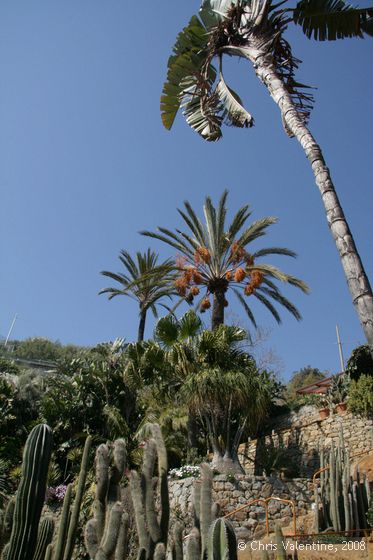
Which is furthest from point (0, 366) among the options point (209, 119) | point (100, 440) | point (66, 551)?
point (66, 551)

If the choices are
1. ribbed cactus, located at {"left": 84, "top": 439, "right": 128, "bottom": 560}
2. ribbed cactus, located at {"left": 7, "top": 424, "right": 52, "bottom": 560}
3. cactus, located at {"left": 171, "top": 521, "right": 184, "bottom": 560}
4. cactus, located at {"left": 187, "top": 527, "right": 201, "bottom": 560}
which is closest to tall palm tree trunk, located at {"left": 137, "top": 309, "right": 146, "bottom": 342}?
ribbed cactus, located at {"left": 84, "top": 439, "right": 128, "bottom": 560}

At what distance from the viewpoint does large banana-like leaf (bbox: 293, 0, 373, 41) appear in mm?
7305

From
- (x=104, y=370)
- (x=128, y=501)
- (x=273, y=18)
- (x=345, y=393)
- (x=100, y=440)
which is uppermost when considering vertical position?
(x=273, y=18)

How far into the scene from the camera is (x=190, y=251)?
17.1m

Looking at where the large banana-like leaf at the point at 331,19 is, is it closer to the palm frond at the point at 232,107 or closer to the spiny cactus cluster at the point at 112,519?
the palm frond at the point at 232,107

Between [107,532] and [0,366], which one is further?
[0,366]

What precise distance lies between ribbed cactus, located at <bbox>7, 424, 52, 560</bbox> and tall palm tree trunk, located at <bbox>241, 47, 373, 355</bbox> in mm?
3374

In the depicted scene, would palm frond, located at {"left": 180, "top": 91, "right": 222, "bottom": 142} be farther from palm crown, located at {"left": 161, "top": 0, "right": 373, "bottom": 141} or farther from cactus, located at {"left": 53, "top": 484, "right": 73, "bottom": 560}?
cactus, located at {"left": 53, "top": 484, "right": 73, "bottom": 560}

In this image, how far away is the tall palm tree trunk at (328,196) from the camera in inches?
191

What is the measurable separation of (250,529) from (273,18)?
10892 mm

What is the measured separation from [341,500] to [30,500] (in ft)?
24.3

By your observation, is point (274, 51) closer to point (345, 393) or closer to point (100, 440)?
point (345, 393)

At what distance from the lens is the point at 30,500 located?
3637mm

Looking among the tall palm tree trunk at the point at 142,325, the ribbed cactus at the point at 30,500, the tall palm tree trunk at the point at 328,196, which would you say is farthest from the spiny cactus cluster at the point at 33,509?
the tall palm tree trunk at the point at 142,325
